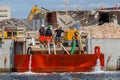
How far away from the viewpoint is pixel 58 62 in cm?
4662

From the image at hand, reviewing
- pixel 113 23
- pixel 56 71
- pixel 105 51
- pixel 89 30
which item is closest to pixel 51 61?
pixel 56 71

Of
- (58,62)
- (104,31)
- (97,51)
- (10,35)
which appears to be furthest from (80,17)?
(58,62)

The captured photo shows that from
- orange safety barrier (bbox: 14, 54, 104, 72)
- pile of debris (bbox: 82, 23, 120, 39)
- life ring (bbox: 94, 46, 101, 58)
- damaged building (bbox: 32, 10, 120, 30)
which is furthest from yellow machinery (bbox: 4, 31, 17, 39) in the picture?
damaged building (bbox: 32, 10, 120, 30)

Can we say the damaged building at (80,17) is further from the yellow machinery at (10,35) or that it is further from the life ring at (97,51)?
the life ring at (97,51)

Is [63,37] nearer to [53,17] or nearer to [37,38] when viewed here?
[37,38]

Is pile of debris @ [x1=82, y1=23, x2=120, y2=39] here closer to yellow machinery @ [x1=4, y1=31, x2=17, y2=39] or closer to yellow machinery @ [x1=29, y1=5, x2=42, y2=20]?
yellow machinery @ [x1=4, y1=31, x2=17, y2=39]

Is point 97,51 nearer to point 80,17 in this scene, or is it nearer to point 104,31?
point 104,31

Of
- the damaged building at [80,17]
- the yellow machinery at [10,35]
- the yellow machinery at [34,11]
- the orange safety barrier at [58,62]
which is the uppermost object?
the yellow machinery at [34,11]

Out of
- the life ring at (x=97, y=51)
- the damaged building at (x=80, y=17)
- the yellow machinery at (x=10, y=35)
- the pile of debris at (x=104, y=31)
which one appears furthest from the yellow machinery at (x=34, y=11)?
the life ring at (x=97, y=51)

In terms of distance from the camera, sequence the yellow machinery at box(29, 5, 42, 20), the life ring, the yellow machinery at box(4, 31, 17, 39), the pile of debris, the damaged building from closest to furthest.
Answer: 1. the life ring
2. the yellow machinery at box(4, 31, 17, 39)
3. the pile of debris
4. the damaged building
5. the yellow machinery at box(29, 5, 42, 20)

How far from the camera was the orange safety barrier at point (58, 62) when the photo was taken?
46500 millimetres

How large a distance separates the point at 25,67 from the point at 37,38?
19.7 feet

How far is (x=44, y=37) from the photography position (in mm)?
48688

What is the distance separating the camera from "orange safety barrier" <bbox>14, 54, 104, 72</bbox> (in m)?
46.5
